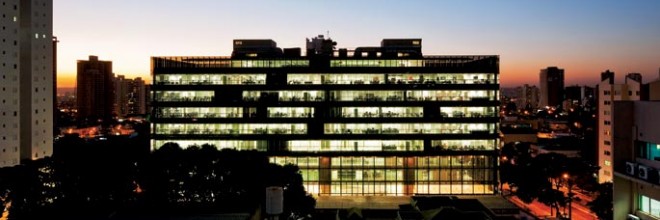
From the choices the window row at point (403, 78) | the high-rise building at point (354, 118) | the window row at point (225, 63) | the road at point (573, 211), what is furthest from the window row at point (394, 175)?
the window row at point (225, 63)

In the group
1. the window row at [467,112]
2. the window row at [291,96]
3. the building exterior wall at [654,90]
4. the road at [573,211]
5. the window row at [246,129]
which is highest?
the window row at [291,96]

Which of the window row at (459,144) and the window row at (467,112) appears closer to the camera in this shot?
the window row at (459,144)

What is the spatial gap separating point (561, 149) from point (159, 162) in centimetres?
8027

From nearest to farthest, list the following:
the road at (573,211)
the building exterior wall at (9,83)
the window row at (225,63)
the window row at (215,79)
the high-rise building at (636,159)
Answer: the high-rise building at (636,159), the road at (573,211), the window row at (215,79), the window row at (225,63), the building exterior wall at (9,83)

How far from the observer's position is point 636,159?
2462 cm

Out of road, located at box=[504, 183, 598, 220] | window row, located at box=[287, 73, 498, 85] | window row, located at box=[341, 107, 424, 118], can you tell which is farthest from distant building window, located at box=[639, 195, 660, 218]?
window row, located at box=[287, 73, 498, 85]

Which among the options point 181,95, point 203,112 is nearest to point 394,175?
point 203,112

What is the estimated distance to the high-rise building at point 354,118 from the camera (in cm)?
7338

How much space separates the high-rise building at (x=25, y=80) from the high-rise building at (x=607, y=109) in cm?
8773

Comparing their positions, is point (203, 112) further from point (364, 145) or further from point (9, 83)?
point (9, 83)

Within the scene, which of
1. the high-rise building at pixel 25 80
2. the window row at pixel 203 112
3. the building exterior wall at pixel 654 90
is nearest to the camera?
the building exterior wall at pixel 654 90

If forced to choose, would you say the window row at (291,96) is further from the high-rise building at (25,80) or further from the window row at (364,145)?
the high-rise building at (25,80)

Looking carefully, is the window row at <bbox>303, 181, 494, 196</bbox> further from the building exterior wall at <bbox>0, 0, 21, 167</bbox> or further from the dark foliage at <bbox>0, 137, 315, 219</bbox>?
the building exterior wall at <bbox>0, 0, 21, 167</bbox>

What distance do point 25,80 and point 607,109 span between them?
299ft
